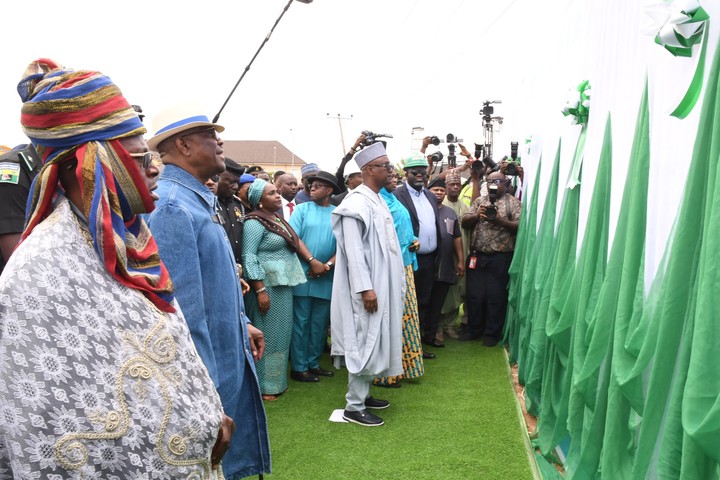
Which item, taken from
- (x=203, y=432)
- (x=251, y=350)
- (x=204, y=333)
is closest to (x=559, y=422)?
(x=251, y=350)

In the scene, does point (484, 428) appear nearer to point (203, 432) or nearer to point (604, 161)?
point (604, 161)

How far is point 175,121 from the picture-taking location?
7.29 ft

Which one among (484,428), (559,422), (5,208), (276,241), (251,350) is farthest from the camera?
A: (276,241)

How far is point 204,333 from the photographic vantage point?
6.82ft

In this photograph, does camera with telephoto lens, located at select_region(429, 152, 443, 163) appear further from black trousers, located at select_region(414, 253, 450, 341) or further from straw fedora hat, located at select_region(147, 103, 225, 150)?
straw fedora hat, located at select_region(147, 103, 225, 150)

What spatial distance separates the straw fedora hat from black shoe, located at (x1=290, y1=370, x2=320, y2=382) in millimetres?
3382

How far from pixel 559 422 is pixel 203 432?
7.57ft

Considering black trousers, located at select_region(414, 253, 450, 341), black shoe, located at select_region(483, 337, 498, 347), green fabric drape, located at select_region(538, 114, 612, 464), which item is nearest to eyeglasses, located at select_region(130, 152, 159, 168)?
green fabric drape, located at select_region(538, 114, 612, 464)

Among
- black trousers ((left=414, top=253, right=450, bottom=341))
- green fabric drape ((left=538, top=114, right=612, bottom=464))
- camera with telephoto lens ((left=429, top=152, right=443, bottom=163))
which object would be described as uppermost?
→ camera with telephoto lens ((left=429, top=152, right=443, bottom=163))

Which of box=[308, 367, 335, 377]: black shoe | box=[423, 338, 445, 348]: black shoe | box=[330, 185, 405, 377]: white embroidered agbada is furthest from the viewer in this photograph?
box=[423, 338, 445, 348]: black shoe

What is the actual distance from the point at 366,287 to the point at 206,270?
190 cm

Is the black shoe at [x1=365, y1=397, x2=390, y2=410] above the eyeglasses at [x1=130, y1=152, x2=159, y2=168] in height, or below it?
below

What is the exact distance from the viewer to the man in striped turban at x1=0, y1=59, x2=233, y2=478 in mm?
1162

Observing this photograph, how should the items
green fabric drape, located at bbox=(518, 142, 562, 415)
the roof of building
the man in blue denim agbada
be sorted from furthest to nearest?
the roof of building, green fabric drape, located at bbox=(518, 142, 562, 415), the man in blue denim agbada
